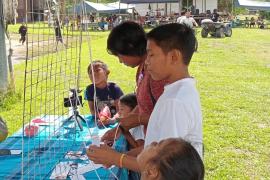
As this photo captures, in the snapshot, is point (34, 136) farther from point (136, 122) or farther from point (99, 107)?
point (136, 122)

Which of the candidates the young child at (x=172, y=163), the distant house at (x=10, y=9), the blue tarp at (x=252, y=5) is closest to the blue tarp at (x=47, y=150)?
the young child at (x=172, y=163)

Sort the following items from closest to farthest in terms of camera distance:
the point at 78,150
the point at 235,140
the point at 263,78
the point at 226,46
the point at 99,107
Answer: the point at 78,150, the point at 99,107, the point at 235,140, the point at 263,78, the point at 226,46

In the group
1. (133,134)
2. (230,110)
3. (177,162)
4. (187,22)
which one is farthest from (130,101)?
(230,110)

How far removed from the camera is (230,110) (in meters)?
5.23

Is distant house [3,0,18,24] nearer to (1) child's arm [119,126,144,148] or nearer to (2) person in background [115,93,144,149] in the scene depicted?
(2) person in background [115,93,144,149]

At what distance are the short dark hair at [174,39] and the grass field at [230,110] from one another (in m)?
1.94

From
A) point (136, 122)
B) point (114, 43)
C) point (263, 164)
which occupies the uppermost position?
point (114, 43)

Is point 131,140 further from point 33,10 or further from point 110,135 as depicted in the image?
point 33,10

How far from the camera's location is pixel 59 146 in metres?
2.59

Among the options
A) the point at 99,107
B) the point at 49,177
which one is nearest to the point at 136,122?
the point at 49,177

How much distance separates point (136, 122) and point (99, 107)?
4.61 ft

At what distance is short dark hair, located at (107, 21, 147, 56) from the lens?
1862mm

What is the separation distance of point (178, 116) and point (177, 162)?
299 mm

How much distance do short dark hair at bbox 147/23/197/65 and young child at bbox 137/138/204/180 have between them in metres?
0.42
